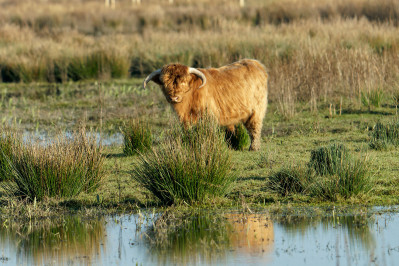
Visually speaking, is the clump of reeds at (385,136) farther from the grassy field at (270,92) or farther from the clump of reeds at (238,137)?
the clump of reeds at (238,137)

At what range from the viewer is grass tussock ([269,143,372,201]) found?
24.0ft

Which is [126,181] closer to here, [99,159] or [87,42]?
[99,159]

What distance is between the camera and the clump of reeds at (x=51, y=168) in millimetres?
7633

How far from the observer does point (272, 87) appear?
1485 centimetres

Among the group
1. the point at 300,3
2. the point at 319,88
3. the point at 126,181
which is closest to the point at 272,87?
the point at 319,88

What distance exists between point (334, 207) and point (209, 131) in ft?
4.97

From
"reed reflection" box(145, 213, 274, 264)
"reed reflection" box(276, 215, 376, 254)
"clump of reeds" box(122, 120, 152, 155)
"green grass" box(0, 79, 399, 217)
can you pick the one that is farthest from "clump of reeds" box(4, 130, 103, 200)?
"reed reflection" box(276, 215, 376, 254)

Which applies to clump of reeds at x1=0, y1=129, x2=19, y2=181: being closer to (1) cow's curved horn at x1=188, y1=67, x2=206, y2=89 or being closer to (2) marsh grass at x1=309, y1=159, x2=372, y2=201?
(1) cow's curved horn at x1=188, y1=67, x2=206, y2=89

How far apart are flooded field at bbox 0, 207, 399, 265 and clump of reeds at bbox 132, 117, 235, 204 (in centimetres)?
38

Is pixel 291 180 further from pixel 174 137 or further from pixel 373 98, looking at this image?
pixel 373 98

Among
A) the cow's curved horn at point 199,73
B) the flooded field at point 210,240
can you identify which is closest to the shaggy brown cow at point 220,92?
the cow's curved horn at point 199,73

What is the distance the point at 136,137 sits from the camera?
10250mm

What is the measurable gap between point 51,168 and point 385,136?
4.76 meters

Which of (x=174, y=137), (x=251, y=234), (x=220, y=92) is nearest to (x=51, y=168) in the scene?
(x=174, y=137)
